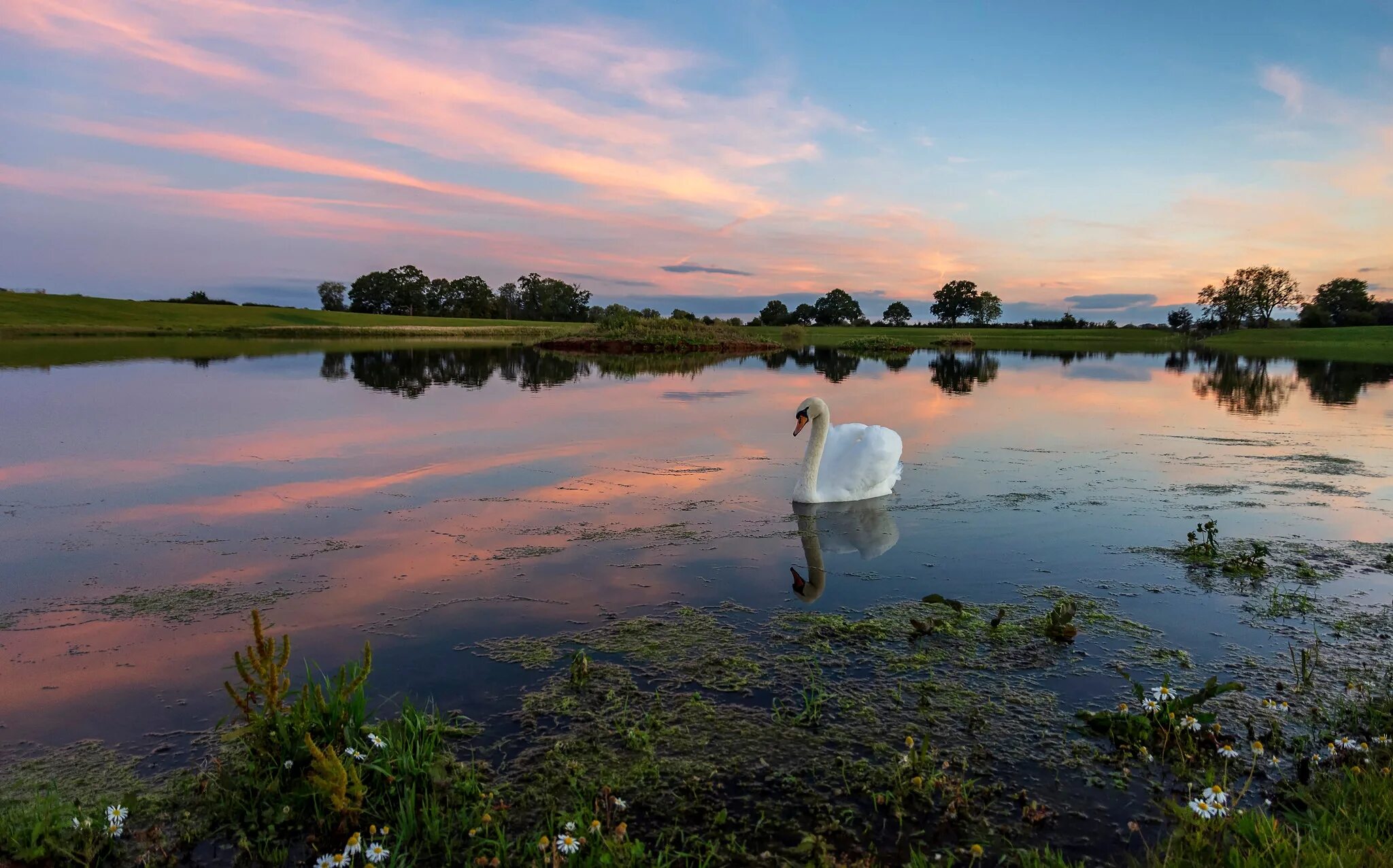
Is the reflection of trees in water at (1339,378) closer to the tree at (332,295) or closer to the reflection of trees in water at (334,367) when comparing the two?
the reflection of trees in water at (334,367)

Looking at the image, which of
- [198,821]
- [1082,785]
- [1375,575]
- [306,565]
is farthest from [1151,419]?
[198,821]

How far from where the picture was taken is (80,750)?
12.2 ft

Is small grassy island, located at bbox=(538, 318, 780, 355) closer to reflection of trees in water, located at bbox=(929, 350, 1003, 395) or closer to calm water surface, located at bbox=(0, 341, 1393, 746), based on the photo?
reflection of trees in water, located at bbox=(929, 350, 1003, 395)

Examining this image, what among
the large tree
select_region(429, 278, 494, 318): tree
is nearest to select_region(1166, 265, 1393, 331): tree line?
the large tree

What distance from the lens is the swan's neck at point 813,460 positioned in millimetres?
8953

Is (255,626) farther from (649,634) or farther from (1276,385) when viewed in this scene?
(1276,385)

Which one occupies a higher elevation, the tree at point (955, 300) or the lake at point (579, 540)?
the tree at point (955, 300)

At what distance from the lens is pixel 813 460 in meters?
9.05

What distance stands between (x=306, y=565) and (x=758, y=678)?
14.5 ft

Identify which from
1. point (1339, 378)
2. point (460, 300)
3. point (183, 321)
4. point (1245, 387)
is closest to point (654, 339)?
point (1245, 387)

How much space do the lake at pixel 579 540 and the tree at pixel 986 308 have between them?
409 feet

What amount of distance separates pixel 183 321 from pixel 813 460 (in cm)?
8088

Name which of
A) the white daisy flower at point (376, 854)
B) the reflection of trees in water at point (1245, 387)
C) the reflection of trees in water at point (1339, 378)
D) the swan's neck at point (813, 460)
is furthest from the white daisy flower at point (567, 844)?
the reflection of trees in water at point (1339, 378)

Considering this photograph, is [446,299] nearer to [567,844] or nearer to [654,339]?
[654,339]
